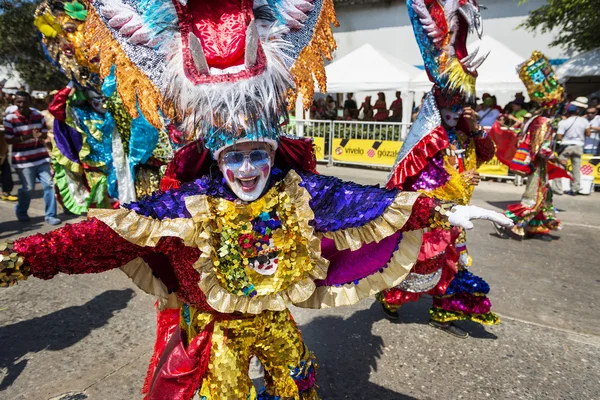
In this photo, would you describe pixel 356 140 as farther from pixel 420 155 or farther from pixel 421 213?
pixel 421 213

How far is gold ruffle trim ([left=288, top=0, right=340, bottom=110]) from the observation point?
173cm

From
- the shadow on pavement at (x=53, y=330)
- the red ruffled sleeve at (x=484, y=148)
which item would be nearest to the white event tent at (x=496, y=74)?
the red ruffled sleeve at (x=484, y=148)

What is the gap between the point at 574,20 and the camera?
13.3m

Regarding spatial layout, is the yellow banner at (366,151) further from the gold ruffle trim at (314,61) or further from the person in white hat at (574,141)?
the gold ruffle trim at (314,61)

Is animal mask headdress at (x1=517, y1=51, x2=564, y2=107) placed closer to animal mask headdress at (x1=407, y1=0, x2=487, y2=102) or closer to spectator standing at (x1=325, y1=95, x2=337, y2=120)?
animal mask headdress at (x1=407, y1=0, x2=487, y2=102)

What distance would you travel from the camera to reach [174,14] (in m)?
1.61

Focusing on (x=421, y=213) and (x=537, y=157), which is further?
(x=537, y=157)

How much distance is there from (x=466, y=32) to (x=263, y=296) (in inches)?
102

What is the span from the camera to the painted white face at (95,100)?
15.9ft

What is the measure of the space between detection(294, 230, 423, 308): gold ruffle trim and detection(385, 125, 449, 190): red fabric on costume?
1122mm

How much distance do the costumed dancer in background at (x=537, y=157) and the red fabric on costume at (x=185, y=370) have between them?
491 centimetres

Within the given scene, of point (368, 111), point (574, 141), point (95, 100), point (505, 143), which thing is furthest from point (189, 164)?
point (368, 111)

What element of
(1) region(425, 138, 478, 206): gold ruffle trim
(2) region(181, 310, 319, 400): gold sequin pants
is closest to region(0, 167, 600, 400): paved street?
(2) region(181, 310, 319, 400): gold sequin pants

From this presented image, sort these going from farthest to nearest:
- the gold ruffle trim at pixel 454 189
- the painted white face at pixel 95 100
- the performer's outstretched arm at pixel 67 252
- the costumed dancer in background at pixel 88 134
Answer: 1. the painted white face at pixel 95 100
2. the costumed dancer in background at pixel 88 134
3. the gold ruffle trim at pixel 454 189
4. the performer's outstretched arm at pixel 67 252
